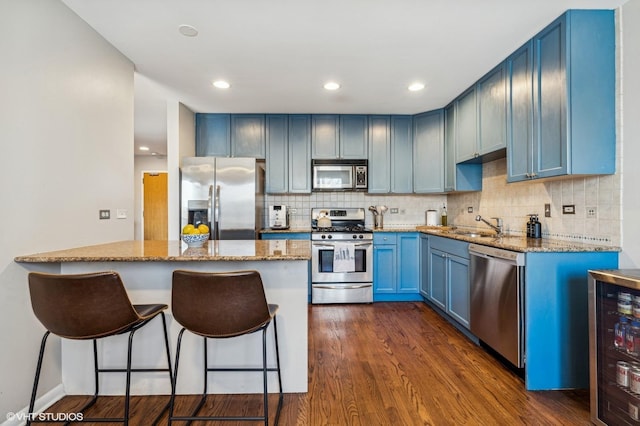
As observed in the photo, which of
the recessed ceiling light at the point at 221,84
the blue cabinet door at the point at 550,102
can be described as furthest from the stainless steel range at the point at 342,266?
the blue cabinet door at the point at 550,102

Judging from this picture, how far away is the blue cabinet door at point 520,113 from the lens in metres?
2.33

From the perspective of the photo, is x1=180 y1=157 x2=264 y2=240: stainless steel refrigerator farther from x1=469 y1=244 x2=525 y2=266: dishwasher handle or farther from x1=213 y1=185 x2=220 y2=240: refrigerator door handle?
x1=469 y1=244 x2=525 y2=266: dishwasher handle

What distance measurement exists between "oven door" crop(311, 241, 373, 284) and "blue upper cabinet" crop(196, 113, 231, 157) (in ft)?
5.72

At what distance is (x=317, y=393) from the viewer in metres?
1.96

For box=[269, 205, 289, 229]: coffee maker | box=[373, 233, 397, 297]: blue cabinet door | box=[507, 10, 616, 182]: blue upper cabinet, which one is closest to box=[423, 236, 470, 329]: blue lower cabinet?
box=[373, 233, 397, 297]: blue cabinet door

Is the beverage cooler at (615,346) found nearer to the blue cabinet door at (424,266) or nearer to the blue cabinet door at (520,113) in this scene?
the blue cabinet door at (520,113)

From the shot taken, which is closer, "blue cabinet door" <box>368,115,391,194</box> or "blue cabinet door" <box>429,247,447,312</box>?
"blue cabinet door" <box>429,247,447,312</box>

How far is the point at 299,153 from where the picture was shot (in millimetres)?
4141

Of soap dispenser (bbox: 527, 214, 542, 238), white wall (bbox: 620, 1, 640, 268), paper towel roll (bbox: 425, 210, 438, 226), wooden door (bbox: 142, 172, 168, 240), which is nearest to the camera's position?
white wall (bbox: 620, 1, 640, 268)

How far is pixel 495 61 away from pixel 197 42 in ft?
8.00

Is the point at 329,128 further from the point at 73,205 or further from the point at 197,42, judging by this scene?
the point at 73,205

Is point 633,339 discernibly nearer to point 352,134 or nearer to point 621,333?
point 621,333

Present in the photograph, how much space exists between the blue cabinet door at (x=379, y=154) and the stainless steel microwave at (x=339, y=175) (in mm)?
116

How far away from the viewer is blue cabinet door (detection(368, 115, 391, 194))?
165 inches
